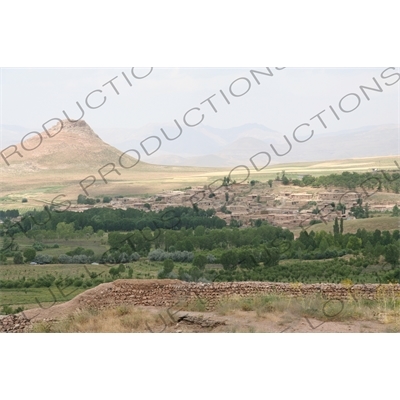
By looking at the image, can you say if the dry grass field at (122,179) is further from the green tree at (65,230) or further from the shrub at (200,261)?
the shrub at (200,261)

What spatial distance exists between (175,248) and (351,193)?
2619mm

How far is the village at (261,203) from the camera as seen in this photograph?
Result: 10.2 metres

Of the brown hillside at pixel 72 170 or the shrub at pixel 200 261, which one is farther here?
the brown hillside at pixel 72 170

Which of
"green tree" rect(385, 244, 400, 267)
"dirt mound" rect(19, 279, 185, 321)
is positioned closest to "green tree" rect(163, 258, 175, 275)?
"dirt mound" rect(19, 279, 185, 321)

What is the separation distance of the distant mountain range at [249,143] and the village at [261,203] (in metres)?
0.43

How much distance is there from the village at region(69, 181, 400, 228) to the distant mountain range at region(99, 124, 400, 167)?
1.40ft

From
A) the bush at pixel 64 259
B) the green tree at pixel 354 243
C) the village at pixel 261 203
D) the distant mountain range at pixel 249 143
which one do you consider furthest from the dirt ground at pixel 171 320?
the distant mountain range at pixel 249 143

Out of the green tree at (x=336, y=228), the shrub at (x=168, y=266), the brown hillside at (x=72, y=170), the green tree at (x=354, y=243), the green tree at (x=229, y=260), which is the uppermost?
the brown hillside at (x=72, y=170)

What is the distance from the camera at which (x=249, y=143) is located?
410 inches

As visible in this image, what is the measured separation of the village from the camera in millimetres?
10234

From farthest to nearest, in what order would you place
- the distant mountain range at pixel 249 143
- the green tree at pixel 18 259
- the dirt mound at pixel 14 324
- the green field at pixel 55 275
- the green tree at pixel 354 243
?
the distant mountain range at pixel 249 143
the green tree at pixel 354 243
the green tree at pixel 18 259
the green field at pixel 55 275
the dirt mound at pixel 14 324

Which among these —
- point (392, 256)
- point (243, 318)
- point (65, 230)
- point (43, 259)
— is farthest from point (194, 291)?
point (392, 256)

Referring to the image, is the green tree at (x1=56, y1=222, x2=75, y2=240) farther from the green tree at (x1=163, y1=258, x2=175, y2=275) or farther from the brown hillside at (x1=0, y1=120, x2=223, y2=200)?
the green tree at (x1=163, y1=258, x2=175, y2=275)

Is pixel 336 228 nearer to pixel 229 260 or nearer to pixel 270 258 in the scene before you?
pixel 270 258
